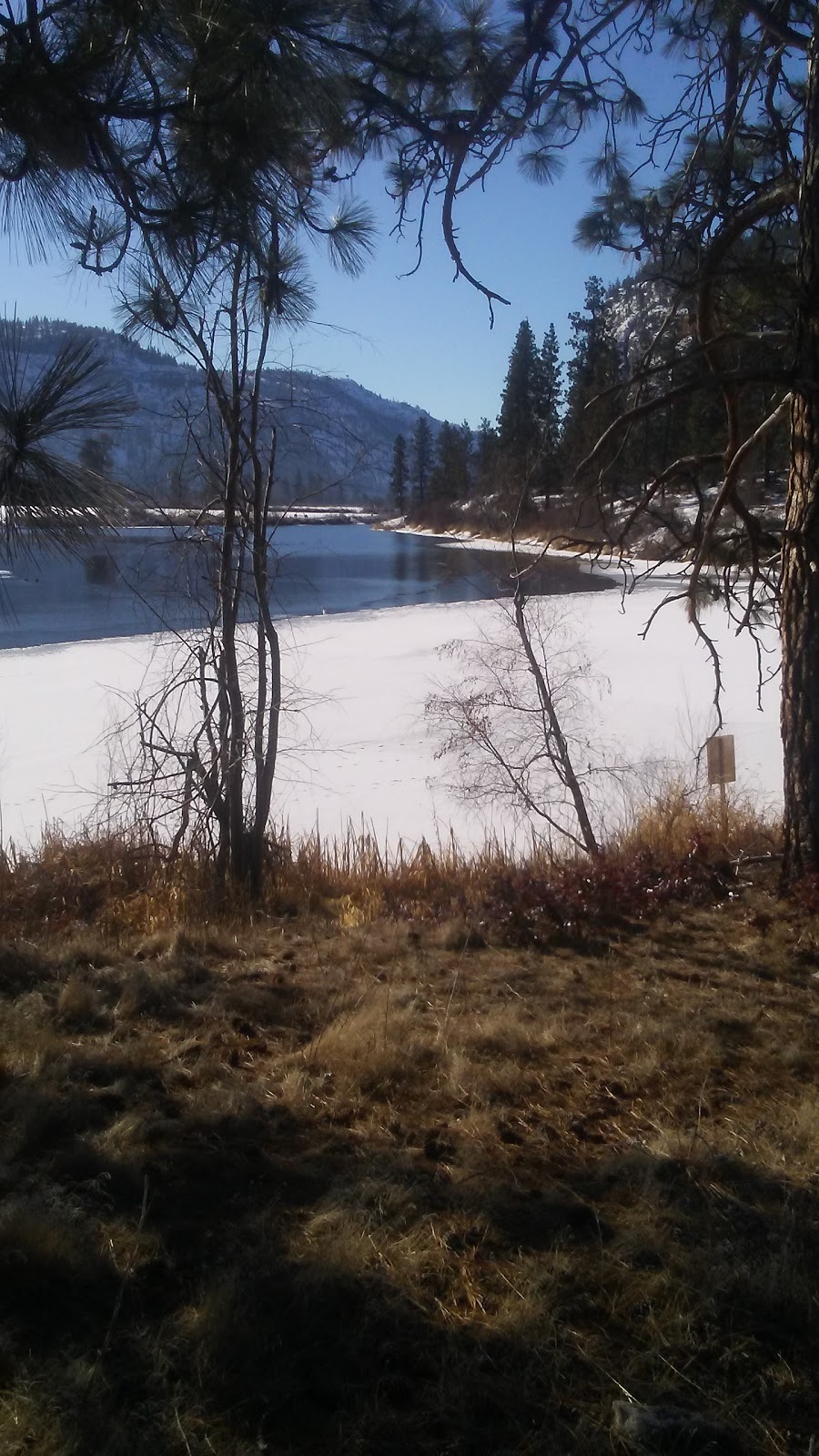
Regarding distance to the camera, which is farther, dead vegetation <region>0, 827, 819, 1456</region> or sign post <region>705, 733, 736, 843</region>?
sign post <region>705, 733, 736, 843</region>

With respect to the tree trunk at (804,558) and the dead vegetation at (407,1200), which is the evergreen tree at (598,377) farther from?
the dead vegetation at (407,1200)

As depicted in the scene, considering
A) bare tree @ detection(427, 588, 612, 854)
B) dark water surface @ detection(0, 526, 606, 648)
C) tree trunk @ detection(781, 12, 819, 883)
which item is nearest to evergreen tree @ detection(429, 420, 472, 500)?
dark water surface @ detection(0, 526, 606, 648)

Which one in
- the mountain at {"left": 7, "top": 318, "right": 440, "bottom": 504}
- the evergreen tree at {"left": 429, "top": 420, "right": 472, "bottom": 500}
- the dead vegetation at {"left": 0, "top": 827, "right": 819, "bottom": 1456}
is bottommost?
the dead vegetation at {"left": 0, "top": 827, "right": 819, "bottom": 1456}

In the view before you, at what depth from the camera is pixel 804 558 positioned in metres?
5.18

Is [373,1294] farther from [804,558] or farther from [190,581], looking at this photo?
[190,581]

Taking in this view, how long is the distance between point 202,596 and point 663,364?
3840mm

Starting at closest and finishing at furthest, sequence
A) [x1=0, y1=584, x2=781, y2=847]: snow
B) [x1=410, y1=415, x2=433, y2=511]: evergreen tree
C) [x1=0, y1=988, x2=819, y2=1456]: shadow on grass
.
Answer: [x1=0, y1=988, x2=819, y2=1456]: shadow on grass → [x1=0, y1=584, x2=781, y2=847]: snow → [x1=410, y1=415, x2=433, y2=511]: evergreen tree

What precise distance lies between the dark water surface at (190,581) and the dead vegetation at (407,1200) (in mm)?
1640

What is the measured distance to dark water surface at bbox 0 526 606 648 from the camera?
21.6 ft

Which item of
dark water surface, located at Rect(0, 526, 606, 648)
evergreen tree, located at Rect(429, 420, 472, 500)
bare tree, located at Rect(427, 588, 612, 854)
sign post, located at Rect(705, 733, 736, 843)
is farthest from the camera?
evergreen tree, located at Rect(429, 420, 472, 500)

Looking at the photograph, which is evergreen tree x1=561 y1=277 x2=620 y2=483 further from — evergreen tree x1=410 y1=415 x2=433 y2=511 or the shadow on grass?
evergreen tree x1=410 y1=415 x2=433 y2=511

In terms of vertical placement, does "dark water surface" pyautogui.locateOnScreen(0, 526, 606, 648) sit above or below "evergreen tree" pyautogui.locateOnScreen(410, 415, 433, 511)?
below

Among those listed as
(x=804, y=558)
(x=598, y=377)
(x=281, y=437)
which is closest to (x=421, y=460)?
(x=598, y=377)

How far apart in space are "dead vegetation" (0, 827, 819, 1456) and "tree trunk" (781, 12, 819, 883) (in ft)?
2.50
